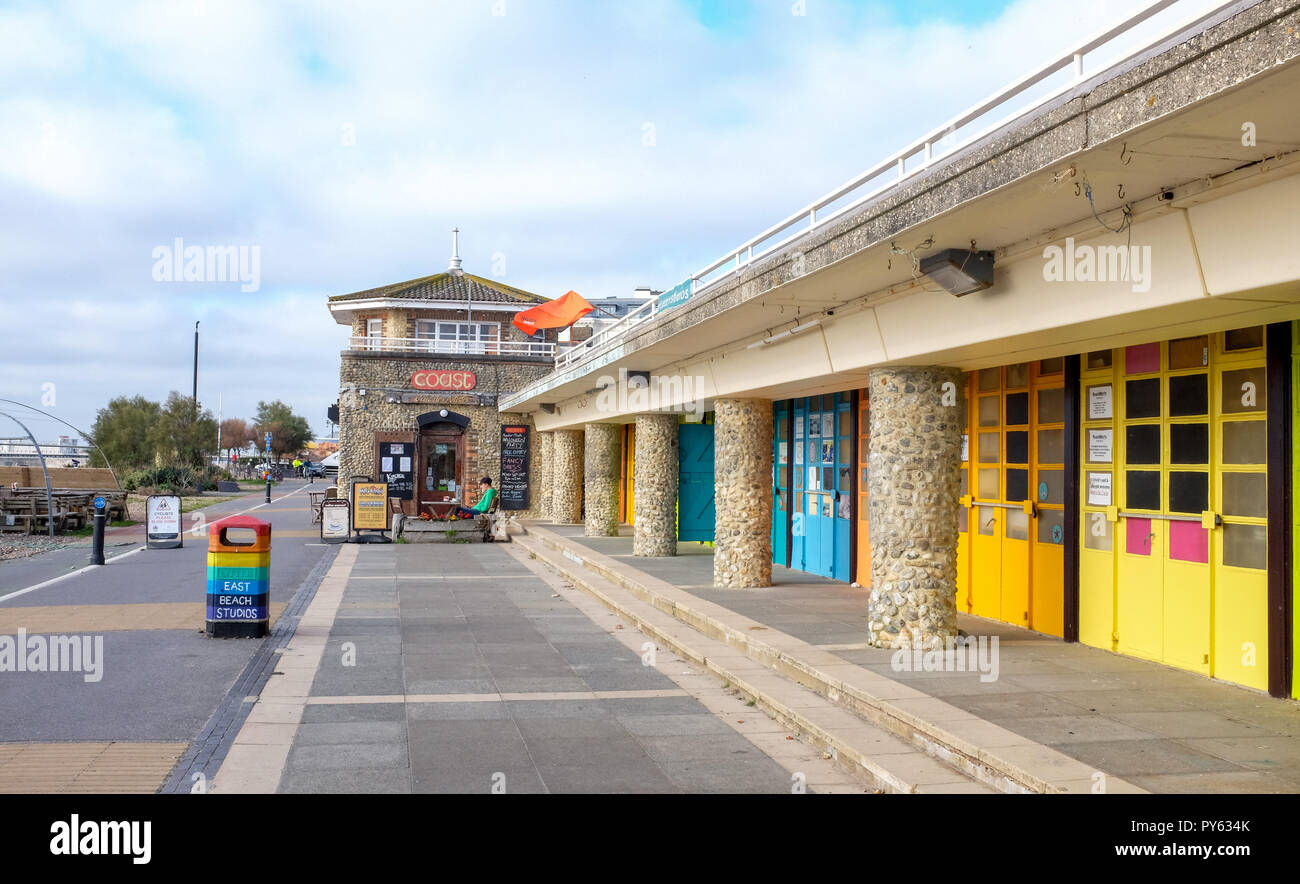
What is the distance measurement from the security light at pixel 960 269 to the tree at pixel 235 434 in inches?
3576

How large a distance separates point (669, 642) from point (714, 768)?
4.06m

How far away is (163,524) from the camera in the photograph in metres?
19.4

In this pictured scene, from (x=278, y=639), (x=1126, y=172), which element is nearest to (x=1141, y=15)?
(x=1126, y=172)

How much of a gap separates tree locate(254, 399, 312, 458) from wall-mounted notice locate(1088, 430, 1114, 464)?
9041cm

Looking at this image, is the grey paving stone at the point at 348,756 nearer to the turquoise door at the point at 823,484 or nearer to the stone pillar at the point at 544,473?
the turquoise door at the point at 823,484

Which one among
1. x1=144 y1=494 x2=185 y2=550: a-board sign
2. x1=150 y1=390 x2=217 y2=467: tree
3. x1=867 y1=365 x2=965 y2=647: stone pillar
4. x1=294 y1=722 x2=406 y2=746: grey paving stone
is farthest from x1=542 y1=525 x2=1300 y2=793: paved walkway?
x1=150 y1=390 x2=217 y2=467: tree

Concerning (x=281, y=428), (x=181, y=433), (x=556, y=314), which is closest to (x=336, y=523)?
(x=556, y=314)

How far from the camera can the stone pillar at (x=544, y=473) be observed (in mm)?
31453

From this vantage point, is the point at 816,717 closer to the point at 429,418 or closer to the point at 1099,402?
the point at 1099,402

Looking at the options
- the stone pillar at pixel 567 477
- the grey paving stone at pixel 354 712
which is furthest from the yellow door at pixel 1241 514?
the stone pillar at pixel 567 477

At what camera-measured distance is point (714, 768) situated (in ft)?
19.5

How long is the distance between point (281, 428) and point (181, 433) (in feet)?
154

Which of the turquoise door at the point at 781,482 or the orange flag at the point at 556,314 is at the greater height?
the orange flag at the point at 556,314
